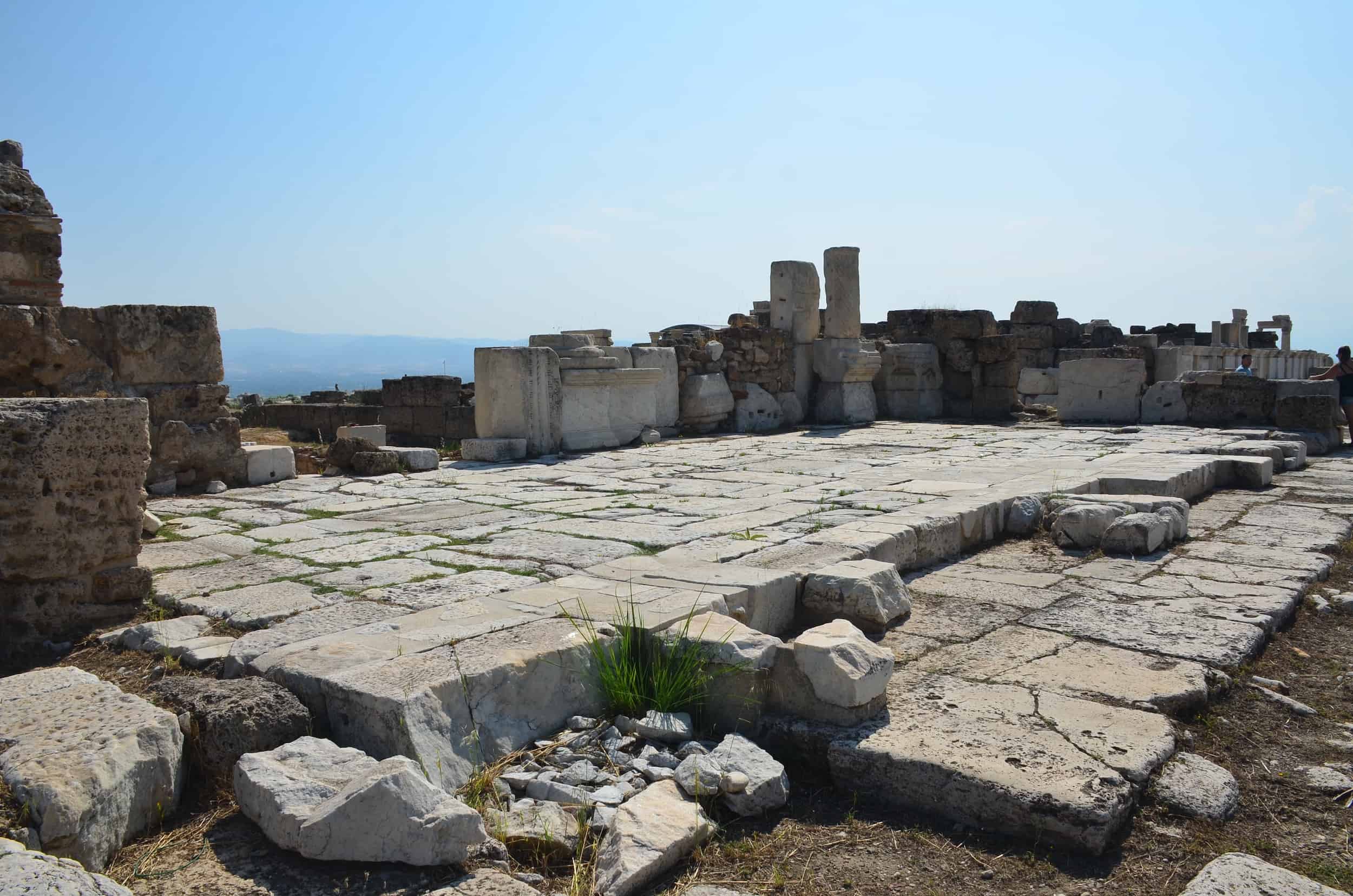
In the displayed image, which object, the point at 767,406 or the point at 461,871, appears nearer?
the point at 461,871

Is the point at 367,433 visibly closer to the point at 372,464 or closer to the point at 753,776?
the point at 372,464

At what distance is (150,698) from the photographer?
127 inches

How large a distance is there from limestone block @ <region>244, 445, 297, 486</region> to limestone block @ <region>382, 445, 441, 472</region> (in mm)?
1013

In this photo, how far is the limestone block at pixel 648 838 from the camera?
2.54 m

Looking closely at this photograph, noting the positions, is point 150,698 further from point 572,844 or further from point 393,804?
point 572,844

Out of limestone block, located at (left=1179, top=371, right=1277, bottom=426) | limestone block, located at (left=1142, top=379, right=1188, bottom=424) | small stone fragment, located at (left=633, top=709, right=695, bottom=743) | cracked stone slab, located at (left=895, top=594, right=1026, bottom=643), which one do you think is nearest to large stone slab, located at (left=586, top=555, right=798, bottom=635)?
cracked stone slab, located at (left=895, top=594, right=1026, bottom=643)

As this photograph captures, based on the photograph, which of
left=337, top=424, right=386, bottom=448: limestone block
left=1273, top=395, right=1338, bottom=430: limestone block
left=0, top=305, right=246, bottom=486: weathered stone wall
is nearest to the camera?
left=0, top=305, right=246, bottom=486: weathered stone wall

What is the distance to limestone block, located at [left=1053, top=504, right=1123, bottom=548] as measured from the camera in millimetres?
6039

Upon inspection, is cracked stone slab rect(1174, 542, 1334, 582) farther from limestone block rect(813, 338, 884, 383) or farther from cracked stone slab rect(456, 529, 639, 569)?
limestone block rect(813, 338, 884, 383)

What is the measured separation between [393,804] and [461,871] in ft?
0.77

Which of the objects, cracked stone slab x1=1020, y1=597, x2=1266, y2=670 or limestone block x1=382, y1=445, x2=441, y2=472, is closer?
cracked stone slab x1=1020, y1=597, x2=1266, y2=670

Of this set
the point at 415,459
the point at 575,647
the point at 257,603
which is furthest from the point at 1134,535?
the point at 415,459

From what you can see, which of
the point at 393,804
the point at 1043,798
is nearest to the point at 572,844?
the point at 393,804

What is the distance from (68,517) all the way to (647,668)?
2696 millimetres
